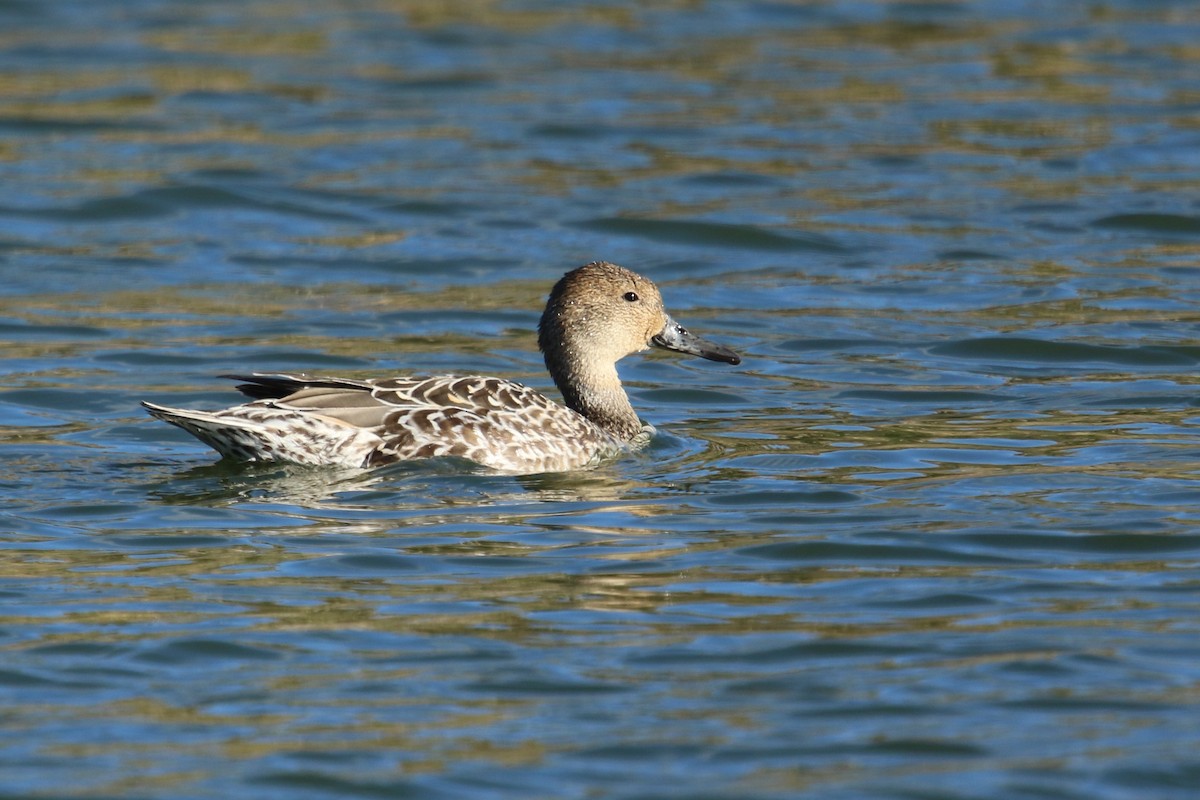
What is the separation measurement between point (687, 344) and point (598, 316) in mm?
602

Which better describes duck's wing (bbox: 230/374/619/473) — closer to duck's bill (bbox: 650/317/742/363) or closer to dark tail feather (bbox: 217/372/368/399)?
dark tail feather (bbox: 217/372/368/399)

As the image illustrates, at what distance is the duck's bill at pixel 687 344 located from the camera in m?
10.5

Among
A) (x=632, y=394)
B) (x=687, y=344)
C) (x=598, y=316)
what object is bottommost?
(x=632, y=394)

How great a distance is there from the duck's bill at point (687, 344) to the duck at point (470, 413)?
0.22m

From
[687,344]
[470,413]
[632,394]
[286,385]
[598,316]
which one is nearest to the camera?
[286,385]

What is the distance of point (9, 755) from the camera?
5.83 meters

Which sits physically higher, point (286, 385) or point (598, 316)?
point (598, 316)

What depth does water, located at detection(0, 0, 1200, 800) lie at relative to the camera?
19.9ft

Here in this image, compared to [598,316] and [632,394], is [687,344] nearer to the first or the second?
[598,316]

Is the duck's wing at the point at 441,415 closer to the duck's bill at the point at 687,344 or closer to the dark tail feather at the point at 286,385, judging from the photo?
the dark tail feather at the point at 286,385

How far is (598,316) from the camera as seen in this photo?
10.2 metres

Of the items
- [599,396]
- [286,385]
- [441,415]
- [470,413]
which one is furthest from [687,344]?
[286,385]

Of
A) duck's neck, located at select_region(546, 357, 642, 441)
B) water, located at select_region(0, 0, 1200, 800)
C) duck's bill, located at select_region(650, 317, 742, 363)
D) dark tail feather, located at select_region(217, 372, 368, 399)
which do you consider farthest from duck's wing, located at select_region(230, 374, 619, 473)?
duck's bill, located at select_region(650, 317, 742, 363)

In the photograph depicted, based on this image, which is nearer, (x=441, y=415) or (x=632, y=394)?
(x=441, y=415)
